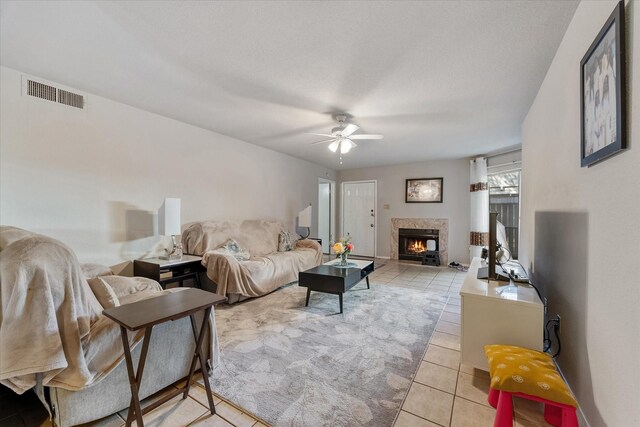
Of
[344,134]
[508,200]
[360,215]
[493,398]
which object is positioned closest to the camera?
[493,398]

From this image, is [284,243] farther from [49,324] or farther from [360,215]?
[49,324]

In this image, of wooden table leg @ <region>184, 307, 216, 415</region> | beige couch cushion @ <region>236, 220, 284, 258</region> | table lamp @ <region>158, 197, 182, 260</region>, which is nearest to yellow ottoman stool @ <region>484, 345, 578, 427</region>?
wooden table leg @ <region>184, 307, 216, 415</region>

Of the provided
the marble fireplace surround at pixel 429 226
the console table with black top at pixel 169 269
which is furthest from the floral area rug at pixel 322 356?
the marble fireplace surround at pixel 429 226

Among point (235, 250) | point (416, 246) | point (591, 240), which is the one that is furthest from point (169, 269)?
point (416, 246)

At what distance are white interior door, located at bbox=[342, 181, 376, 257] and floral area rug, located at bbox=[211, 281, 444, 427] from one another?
3493 mm

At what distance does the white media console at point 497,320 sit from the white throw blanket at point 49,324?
2.17 meters

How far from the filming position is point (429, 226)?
6.28 meters

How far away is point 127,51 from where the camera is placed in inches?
82.3

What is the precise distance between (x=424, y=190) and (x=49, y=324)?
6423 mm

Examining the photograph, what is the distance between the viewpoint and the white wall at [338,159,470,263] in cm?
596

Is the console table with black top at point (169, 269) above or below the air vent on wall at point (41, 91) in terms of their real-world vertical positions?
below

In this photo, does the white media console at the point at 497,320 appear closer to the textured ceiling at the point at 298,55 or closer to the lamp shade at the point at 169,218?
the textured ceiling at the point at 298,55

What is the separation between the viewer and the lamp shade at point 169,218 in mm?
3154

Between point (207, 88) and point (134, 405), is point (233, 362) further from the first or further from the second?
point (207, 88)
